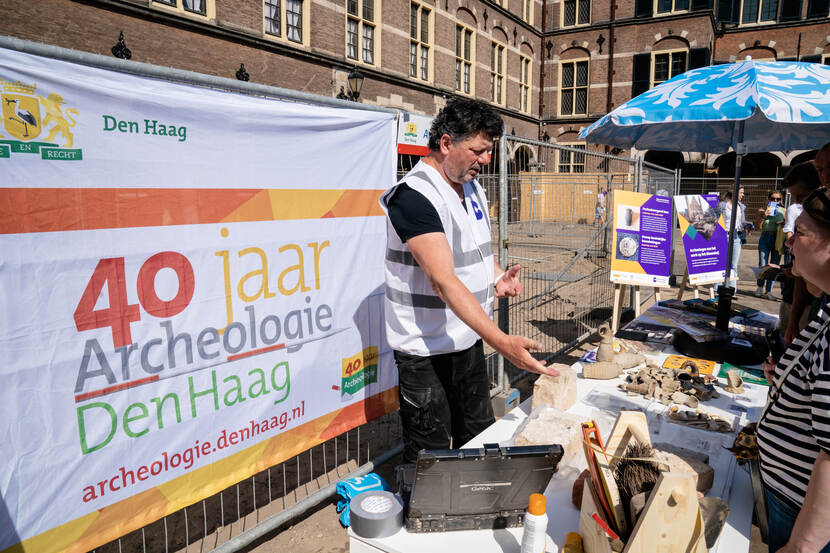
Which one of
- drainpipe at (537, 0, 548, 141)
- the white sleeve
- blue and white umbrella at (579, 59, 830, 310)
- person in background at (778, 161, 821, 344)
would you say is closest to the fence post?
blue and white umbrella at (579, 59, 830, 310)

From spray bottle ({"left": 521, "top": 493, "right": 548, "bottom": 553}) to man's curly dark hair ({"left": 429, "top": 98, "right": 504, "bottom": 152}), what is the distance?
1522 mm

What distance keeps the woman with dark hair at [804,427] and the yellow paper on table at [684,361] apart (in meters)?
1.35

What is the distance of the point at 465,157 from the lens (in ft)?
7.50

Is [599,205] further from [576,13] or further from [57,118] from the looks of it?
[576,13]

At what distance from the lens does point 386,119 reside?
3.16m

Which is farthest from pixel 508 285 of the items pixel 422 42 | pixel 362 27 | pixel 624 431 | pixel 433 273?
pixel 422 42

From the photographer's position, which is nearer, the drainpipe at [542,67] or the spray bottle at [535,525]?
the spray bottle at [535,525]

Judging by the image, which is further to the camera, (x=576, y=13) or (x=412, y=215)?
(x=576, y=13)

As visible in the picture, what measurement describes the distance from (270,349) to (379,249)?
0.96 m

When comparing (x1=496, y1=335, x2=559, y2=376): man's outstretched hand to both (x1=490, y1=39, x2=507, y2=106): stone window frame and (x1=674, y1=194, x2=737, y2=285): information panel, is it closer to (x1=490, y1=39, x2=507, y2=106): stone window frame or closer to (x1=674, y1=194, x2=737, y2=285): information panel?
(x1=674, y1=194, x2=737, y2=285): information panel

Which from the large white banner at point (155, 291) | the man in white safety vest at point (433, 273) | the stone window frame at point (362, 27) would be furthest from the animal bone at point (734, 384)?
the stone window frame at point (362, 27)

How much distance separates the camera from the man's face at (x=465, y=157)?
7.45 feet

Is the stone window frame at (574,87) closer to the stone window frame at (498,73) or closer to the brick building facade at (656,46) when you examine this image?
the brick building facade at (656,46)

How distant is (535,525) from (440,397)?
1114mm
